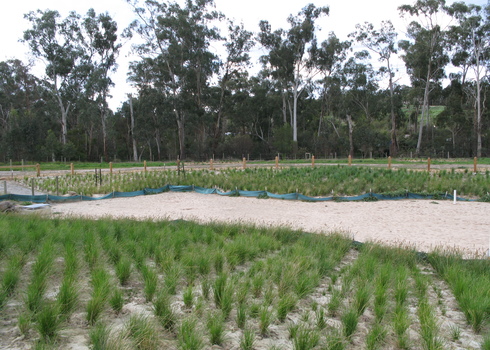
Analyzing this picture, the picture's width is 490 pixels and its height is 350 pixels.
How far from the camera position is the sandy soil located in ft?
27.2

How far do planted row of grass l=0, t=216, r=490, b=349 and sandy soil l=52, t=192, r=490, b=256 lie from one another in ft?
7.50

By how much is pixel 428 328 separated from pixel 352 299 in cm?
86

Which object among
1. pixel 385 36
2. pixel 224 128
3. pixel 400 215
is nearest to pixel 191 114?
pixel 224 128

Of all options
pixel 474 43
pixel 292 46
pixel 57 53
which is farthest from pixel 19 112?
pixel 474 43

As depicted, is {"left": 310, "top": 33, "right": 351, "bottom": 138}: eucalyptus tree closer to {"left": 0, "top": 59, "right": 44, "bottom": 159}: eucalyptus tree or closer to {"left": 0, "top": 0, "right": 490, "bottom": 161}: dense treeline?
{"left": 0, "top": 0, "right": 490, "bottom": 161}: dense treeline

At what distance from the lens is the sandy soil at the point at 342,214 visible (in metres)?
8.28

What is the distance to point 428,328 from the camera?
11.6ft

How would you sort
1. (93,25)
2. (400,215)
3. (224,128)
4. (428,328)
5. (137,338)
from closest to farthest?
(137,338) → (428,328) → (400,215) → (93,25) → (224,128)

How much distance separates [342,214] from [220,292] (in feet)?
25.5

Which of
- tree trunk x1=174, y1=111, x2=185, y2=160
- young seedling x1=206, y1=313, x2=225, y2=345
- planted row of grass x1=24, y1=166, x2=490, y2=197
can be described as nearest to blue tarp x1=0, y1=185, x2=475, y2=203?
planted row of grass x1=24, y1=166, x2=490, y2=197

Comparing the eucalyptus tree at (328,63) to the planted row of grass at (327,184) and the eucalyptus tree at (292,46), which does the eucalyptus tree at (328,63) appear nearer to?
the eucalyptus tree at (292,46)

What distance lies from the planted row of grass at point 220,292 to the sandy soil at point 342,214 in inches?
90.0

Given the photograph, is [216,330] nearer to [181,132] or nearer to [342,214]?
[342,214]

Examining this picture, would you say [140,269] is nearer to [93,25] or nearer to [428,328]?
[428,328]
